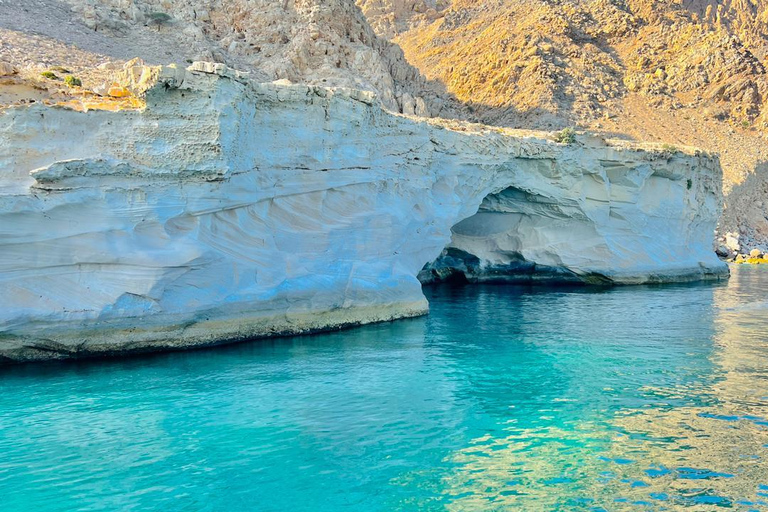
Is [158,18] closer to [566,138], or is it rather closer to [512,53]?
[566,138]

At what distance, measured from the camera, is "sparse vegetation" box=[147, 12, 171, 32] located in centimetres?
2920

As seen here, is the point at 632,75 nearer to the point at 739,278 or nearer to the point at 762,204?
the point at 762,204

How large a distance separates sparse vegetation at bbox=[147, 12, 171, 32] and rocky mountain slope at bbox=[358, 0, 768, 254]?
3228 cm

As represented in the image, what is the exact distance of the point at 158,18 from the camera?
96.6ft

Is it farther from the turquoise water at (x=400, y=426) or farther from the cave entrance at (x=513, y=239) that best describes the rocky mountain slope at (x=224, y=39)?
the turquoise water at (x=400, y=426)

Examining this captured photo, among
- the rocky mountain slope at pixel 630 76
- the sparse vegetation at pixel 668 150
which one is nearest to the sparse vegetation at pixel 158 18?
the sparse vegetation at pixel 668 150

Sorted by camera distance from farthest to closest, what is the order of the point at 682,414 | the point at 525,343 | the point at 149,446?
the point at 525,343, the point at 682,414, the point at 149,446

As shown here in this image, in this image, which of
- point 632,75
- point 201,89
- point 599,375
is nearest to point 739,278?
point 599,375

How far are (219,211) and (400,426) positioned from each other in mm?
6940

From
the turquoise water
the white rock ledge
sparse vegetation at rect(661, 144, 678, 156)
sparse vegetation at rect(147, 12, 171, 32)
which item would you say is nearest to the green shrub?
the white rock ledge

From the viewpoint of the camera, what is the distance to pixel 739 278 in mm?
29672

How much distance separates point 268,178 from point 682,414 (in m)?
9.64

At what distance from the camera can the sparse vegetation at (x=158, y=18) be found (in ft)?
95.8

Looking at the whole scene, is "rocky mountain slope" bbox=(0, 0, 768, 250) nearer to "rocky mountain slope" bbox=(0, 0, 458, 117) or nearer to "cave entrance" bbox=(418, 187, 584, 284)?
"rocky mountain slope" bbox=(0, 0, 458, 117)
